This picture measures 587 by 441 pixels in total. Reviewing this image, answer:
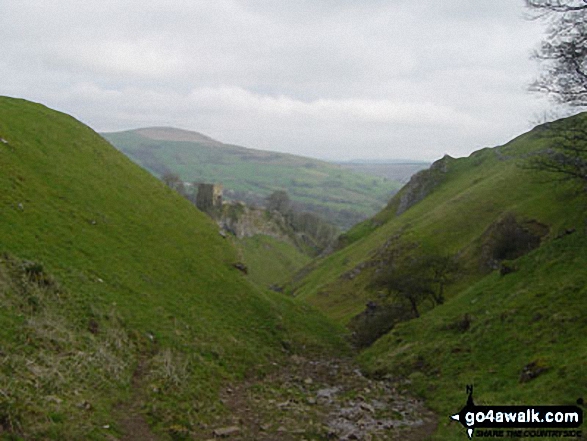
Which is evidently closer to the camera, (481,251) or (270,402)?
(270,402)

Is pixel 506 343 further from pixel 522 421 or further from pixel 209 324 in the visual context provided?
pixel 209 324

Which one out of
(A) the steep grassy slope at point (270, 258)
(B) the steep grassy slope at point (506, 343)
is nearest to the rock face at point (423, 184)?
(A) the steep grassy slope at point (270, 258)

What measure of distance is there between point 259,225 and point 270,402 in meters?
141

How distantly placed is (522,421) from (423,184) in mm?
85547

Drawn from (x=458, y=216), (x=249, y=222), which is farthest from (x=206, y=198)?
(x=458, y=216)

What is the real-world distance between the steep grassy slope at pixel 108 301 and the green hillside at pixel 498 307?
9120mm

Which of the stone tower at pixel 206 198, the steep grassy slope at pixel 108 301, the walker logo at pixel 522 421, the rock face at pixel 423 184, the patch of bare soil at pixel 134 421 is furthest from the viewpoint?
the stone tower at pixel 206 198

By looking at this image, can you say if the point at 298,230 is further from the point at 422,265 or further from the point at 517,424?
the point at 517,424

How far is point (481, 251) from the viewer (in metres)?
44.6

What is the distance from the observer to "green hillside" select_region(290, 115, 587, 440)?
1709 centimetres

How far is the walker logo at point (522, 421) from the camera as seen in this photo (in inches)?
485

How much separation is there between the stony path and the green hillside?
54.4 inches

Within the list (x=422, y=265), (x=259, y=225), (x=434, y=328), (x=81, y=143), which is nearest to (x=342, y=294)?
(x=422, y=265)

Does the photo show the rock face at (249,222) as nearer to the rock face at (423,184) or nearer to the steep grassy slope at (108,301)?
the rock face at (423,184)
